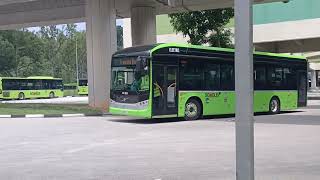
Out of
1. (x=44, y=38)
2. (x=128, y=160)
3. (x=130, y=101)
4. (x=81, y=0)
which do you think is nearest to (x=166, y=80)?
(x=130, y=101)

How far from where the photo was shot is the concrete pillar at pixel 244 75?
15.7ft

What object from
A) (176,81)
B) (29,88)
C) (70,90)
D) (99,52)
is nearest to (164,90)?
(176,81)

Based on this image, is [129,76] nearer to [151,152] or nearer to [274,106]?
[274,106]

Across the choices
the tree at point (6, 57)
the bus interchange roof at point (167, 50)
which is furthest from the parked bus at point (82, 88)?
the bus interchange roof at point (167, 50)

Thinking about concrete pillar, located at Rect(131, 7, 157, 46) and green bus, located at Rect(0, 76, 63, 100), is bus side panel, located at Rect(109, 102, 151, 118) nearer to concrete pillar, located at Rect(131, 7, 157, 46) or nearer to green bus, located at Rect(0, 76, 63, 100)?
concrete pillar, located at Rect(131, 7, 157, 46)

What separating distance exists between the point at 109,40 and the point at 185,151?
62.1ft

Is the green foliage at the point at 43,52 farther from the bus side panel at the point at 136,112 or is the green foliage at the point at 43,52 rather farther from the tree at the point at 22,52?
the bus side panel at the point at 136,112

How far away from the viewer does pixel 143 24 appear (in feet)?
107

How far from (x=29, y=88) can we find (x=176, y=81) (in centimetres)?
4267

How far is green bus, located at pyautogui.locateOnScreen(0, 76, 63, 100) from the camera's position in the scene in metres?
57.8

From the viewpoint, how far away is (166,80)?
2075cm

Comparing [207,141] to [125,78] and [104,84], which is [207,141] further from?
[104,84]

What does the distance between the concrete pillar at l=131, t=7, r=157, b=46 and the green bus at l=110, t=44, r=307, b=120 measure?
9730mm

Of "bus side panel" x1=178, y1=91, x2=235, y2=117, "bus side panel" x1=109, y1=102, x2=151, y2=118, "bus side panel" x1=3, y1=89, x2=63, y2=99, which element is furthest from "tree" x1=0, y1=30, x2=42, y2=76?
"bus side panel" x1=109, y1=102, x2=151, y2=118
